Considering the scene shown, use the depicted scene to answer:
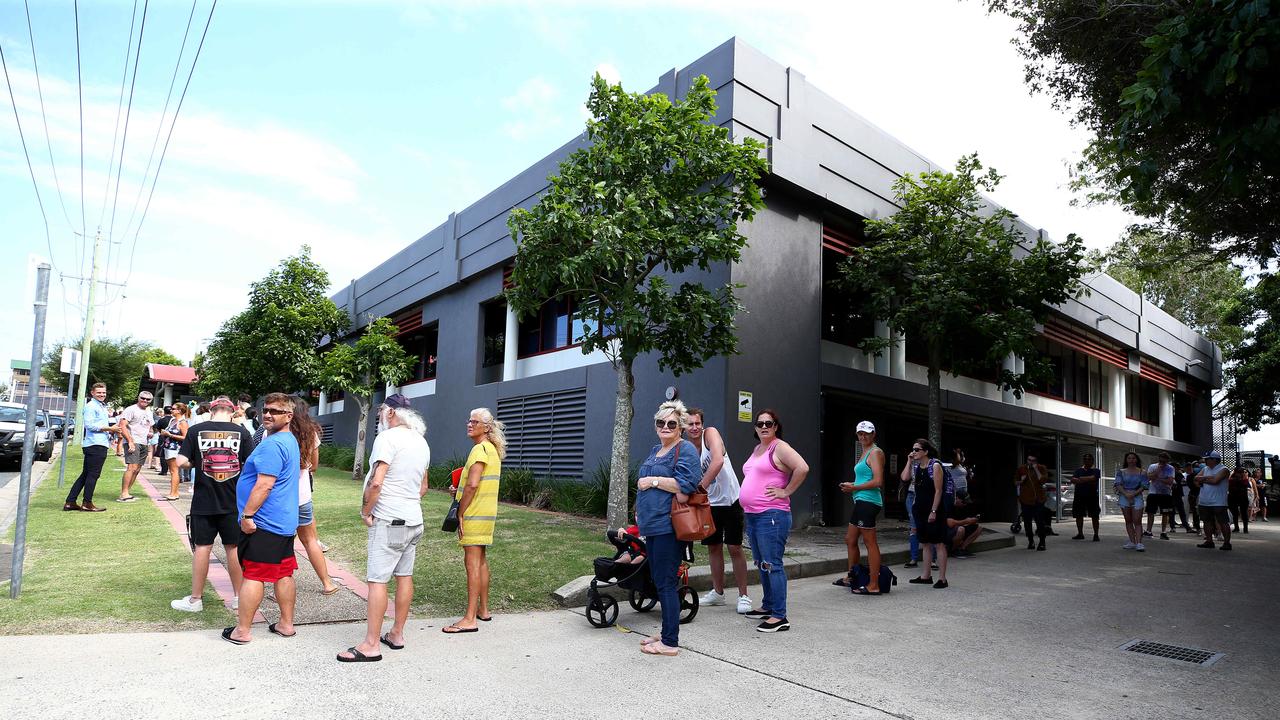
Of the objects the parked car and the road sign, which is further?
the parked car

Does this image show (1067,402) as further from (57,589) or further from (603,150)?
(57,589)

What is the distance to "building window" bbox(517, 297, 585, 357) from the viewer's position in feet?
53.3

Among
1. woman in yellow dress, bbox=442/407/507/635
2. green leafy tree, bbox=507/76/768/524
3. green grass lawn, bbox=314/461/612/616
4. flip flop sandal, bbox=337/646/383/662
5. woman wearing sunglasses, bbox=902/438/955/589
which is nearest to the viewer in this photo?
flip flop sandal, bbox=337/646/383/662

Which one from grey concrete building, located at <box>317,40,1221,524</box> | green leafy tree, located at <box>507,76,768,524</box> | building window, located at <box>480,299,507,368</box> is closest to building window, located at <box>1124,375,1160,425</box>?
grey concrete building, located at <box>317,40,1221,524</box>

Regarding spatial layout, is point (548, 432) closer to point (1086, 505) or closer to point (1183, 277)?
point (1086, 505)

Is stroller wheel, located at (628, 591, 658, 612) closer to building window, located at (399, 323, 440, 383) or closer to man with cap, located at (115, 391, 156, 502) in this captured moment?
man with cap, located at (115, 391, 156, 502)

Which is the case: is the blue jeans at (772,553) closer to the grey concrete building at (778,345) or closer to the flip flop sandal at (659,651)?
the flip flop sandal at (659,651)

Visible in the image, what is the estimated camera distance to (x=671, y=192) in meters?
10.2

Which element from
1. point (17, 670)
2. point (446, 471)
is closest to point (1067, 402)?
point (446, 471)

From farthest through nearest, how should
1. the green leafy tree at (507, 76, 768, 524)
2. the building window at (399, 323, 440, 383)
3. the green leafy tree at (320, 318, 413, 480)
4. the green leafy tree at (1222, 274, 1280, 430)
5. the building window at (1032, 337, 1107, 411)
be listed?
the green leafy tree at (1222, 274, 1280, 430), the building window at (1032, 337, 1107, 411), the building window at (399, 323, 440, 383), the green leafy tree at (320, 318, 413, 480), the green leafy tree at (507, 76, 768, 524)

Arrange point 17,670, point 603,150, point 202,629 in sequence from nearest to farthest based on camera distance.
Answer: point 17,670
point 202,629
point 603,150

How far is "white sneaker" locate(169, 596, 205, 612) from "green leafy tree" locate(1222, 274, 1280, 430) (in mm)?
30762

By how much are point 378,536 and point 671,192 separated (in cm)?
634

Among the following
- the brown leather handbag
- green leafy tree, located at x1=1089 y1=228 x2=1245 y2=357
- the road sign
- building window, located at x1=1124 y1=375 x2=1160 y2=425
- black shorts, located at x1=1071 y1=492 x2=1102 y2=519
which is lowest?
black shorts, located at x1=1071 y1=492 x2=1102 y2=519
